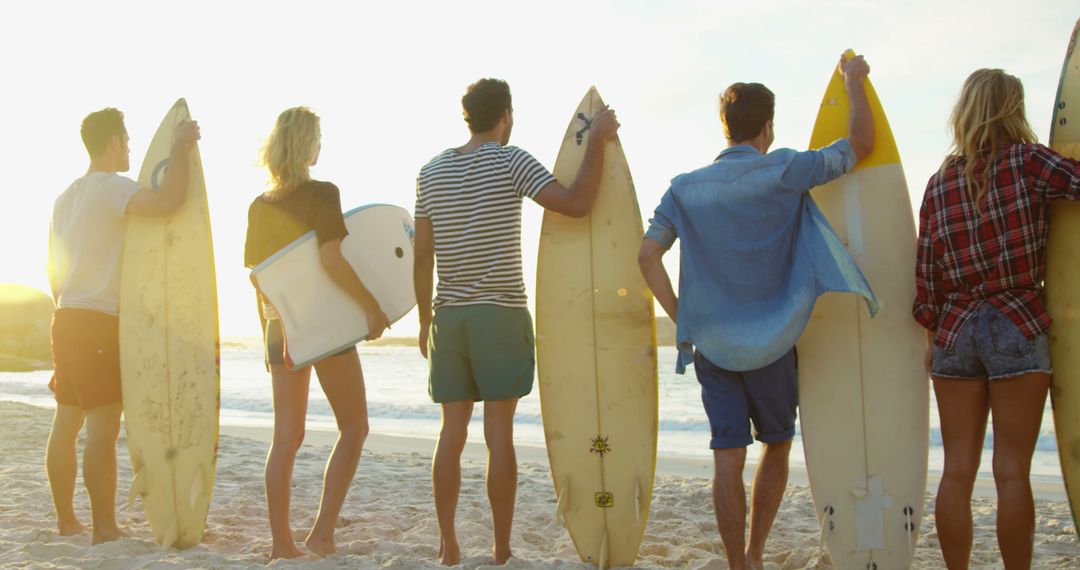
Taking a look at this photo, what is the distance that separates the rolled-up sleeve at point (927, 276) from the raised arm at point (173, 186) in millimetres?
2680

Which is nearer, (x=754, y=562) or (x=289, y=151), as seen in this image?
(x=754, y=562)

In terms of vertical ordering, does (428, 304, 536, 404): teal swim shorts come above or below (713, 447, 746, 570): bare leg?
above

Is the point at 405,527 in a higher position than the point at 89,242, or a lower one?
lower

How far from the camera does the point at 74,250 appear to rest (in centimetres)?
353

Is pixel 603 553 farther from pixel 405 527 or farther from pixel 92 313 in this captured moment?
pixel 92 313

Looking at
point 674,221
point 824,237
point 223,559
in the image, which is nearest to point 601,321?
point 674,221

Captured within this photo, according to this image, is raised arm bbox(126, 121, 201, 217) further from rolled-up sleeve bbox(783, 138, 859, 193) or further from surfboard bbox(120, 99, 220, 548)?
rolled-up sleeve bbox(783, 138, 859, 193)

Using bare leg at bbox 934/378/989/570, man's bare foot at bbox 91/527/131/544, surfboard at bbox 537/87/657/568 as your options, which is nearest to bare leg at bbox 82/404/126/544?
man's bare foot at bbox 91/527/131/544

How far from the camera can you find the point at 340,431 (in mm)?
3256

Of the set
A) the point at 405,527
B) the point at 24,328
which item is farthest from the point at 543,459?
the point at 24,328

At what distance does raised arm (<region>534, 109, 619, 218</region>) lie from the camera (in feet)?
10.2

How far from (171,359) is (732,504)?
7.44 feet

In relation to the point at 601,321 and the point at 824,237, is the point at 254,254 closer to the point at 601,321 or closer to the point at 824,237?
the point at 601,321

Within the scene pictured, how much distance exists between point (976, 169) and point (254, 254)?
2370 millimetres
